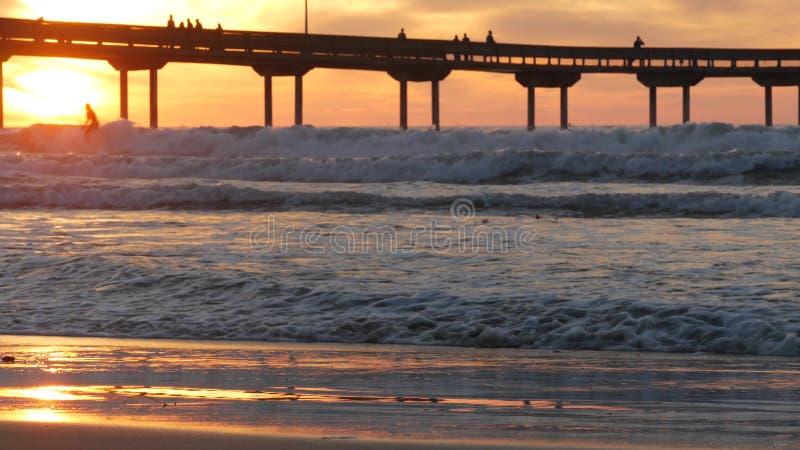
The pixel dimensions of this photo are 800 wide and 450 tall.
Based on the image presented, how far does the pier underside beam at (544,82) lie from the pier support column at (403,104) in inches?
181

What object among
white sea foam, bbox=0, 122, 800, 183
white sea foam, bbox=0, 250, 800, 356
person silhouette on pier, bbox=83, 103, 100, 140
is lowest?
white sea foam, bbox=0, 250, 800, 356

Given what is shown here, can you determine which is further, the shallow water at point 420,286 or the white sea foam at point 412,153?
the white sea foam at point 412,153

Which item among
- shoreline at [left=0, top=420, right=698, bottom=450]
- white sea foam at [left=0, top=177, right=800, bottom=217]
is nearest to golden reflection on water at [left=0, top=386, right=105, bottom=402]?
shoreline at [left=0, top=420, right=698, bottom=450]

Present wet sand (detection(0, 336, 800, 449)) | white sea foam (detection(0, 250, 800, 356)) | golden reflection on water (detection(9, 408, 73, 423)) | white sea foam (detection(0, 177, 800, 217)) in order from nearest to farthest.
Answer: wet sand (detection(0, 336, 800, 449)) → golden reflection on water (detection(9, 408, 73, 423)) → white sea foam (detection(0, 250, 800, 356)) → white sea foam (detection(0, 177, 800, 217))

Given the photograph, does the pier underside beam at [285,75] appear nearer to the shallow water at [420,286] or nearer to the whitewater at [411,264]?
the whitewater at [411,264]

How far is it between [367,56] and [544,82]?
7.54 m

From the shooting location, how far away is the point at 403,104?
44.3 m

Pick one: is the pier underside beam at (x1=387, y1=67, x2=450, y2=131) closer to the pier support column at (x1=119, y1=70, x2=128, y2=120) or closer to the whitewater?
the pier support column at (x1=119, y1=70, x2=128, y2=120)

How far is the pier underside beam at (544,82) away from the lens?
4522 cm

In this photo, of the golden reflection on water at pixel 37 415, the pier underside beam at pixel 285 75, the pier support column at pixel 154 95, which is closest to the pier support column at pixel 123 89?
the pier support column at pixel 154 95

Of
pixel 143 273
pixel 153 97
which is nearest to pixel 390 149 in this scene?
pixel 153 97

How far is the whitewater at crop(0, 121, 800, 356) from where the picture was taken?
8.09 metres

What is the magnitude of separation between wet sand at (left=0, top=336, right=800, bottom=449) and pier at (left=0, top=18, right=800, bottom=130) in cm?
3355

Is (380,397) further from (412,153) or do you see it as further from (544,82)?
(544,82)
